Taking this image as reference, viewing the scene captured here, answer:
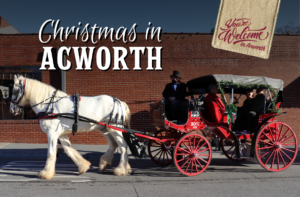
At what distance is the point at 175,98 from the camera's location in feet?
20.0

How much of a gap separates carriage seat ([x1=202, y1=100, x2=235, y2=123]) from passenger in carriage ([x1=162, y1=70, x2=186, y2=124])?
1.80 ft

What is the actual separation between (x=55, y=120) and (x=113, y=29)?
212 inches

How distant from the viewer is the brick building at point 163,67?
9633 mm

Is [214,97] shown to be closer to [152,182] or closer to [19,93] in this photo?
[152,182]

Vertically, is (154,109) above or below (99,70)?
below

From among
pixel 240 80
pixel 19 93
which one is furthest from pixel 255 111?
pixel 19 93

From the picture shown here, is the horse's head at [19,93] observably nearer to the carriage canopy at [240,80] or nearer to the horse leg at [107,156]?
the horse leg at [107,156]

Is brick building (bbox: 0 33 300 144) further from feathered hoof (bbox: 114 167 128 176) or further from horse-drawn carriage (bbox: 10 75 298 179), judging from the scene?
feathered hoof (bbox: 114 167 128 176)

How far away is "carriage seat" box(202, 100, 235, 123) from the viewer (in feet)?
18.4

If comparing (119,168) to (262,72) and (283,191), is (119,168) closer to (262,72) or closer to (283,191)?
(283,191)

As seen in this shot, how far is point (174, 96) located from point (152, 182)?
2.15 meters

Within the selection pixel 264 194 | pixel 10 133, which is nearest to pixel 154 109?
pixel 264 194

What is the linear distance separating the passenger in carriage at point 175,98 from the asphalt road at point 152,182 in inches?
51.0

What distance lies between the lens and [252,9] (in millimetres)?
8883
